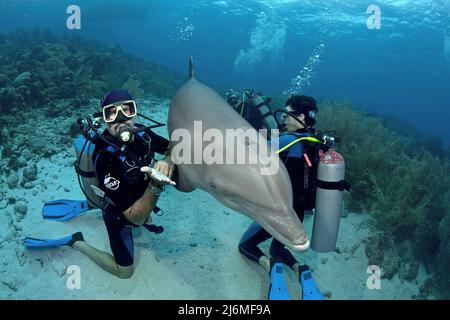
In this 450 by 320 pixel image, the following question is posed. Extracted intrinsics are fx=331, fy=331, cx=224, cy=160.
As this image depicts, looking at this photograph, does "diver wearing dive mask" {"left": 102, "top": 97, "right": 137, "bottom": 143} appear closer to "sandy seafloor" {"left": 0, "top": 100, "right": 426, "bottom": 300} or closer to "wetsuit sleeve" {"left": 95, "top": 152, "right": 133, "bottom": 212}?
"wetsuit sleeve" {"left": 95, "top": 152, "right": 133, "bottom": 212}

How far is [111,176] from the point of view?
376 centimetres

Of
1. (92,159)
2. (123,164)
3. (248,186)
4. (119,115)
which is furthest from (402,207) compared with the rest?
(92,159)

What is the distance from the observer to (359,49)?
67438mm

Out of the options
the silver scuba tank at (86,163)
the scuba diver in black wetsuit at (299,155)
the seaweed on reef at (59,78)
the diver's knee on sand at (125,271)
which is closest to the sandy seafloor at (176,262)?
the diver's knee on sand at (125,271)

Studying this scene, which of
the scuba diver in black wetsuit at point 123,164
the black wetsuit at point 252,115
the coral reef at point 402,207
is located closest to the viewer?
the scuba diver in black wetsuit at point 123,164

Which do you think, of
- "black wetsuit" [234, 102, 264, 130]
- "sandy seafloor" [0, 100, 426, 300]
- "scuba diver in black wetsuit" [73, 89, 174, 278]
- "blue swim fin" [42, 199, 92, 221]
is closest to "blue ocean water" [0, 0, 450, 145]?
"black wetsuit" [234, 102, 264, 130]

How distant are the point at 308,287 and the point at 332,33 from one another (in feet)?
208

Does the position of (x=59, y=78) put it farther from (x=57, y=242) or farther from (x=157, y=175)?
(x=157, y=175)

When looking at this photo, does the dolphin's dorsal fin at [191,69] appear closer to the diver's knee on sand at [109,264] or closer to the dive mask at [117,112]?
the dive mask at [117,112]

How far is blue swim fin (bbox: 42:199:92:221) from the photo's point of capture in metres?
5.84

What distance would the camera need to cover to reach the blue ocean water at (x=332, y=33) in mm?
44812

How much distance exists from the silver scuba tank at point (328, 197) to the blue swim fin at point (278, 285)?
0.68 meters
